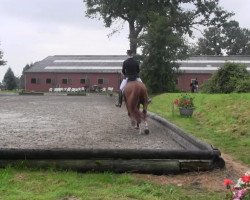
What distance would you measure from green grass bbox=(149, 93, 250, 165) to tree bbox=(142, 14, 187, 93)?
675 inches

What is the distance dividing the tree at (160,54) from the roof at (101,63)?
24939 millimetres

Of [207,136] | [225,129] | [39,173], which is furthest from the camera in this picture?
[225,129]

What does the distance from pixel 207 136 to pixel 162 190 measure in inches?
259

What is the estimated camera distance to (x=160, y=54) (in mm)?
37688

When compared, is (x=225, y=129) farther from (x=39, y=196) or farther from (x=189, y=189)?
(x=39, y=196)

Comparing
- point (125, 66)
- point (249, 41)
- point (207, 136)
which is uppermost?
point (249, 41)

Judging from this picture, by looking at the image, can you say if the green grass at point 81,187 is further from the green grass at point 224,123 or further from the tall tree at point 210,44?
the tall tree at point 210,44

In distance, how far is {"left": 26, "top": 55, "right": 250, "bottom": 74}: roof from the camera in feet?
215

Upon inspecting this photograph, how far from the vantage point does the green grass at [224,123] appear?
35.2ft

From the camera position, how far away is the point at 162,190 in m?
6.27

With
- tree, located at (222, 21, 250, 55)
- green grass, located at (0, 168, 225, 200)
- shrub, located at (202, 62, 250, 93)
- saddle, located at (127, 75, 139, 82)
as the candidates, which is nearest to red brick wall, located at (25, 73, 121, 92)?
tree, located at (222, 21, 250, 55)

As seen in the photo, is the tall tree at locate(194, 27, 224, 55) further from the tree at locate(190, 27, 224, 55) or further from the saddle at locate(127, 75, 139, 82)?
the saddle at locate(127, 75, 139, 82)

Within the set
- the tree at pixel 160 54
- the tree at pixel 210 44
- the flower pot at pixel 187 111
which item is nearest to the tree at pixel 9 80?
the tree at pixel 210 44

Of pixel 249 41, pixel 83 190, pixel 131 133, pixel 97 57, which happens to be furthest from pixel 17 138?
pixel 249 41
